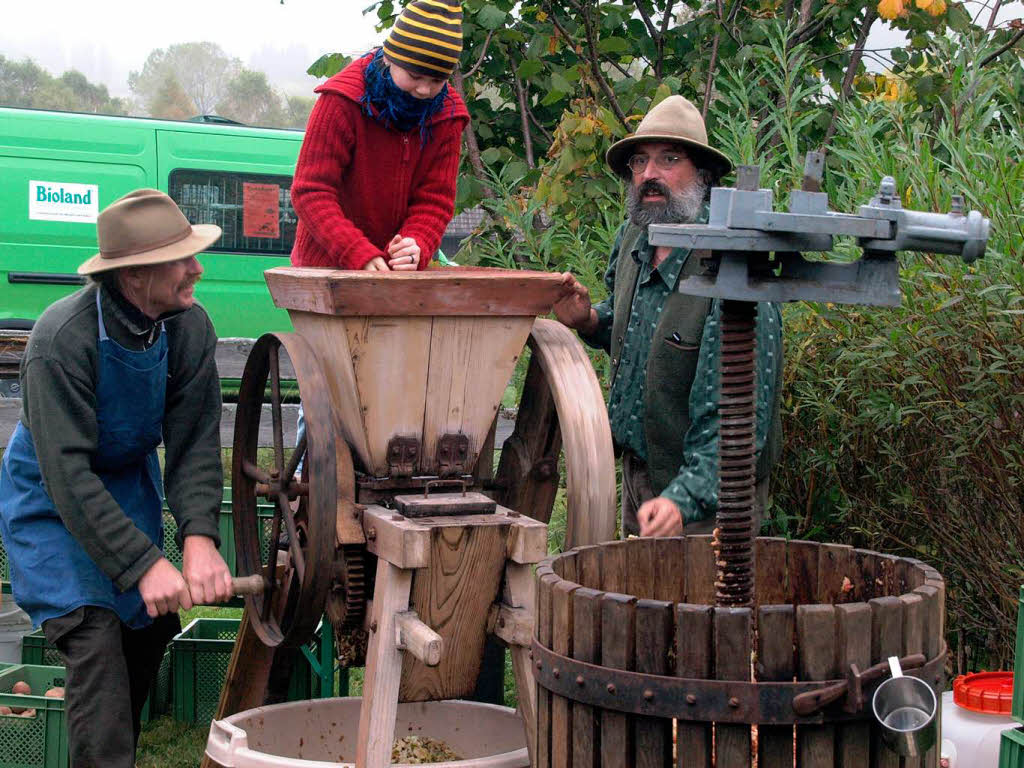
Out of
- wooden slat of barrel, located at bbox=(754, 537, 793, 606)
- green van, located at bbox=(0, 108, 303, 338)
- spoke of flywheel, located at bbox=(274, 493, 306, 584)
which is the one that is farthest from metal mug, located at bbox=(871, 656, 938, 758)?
green van, located at bbox=(0, 108, 303, 338)

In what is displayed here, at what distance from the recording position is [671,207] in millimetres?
3617

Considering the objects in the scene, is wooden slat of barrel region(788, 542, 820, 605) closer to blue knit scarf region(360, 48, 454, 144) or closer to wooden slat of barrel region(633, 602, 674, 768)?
wooden slat of barrel region(633, 602, 674, 768)

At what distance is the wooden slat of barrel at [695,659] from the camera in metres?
2.00

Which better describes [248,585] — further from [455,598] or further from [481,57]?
[481,57]

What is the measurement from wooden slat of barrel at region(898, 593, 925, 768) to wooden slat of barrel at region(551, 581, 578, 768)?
510 millimetres

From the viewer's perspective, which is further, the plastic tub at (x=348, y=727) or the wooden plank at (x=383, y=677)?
the plastic tub at (x=348, y=727)

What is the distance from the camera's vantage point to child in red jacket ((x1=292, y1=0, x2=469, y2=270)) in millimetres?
3594

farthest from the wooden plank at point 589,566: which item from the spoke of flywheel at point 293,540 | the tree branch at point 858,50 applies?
the tree branch at point 858,50

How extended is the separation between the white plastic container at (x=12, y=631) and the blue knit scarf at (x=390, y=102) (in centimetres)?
250

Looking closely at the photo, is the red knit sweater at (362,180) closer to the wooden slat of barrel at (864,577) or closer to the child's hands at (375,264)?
the child's hands at (375,264)

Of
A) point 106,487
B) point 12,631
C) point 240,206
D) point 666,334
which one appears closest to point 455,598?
point 666,334

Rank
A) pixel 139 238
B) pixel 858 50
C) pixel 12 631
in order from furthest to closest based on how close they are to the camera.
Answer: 1. pixel 858 50
2. pixel 12 631
3. pixel 139 238

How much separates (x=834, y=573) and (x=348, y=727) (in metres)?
1.89

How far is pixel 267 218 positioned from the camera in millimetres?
11078
